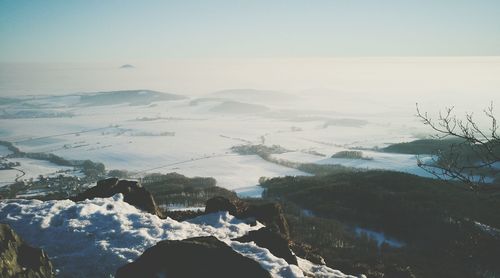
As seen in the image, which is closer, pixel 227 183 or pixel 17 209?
pixel 17 209

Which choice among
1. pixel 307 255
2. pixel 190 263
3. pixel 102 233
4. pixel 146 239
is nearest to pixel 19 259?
pixel 102 233

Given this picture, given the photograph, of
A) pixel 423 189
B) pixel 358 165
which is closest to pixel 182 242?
pixel 423 189

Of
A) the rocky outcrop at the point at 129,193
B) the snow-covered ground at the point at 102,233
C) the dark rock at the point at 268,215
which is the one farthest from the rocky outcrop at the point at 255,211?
the rocky outcrop at the point at 129,193

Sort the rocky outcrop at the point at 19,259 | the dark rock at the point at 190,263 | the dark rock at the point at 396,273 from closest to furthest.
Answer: the rocky outcrop at the point at 19,259, the dark rock at the point at 190,263, the dark rock at the point at 396,273

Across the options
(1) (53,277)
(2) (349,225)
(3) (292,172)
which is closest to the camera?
(1) (53,277)

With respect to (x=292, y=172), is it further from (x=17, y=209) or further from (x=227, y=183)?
(x=17, y=209)

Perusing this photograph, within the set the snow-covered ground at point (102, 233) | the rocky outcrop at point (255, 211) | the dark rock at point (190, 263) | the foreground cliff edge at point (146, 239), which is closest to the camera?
the dark rock at point (190, 263)

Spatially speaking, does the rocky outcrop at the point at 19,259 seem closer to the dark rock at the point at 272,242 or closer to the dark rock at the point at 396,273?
the dark rock at the point at 272,242
